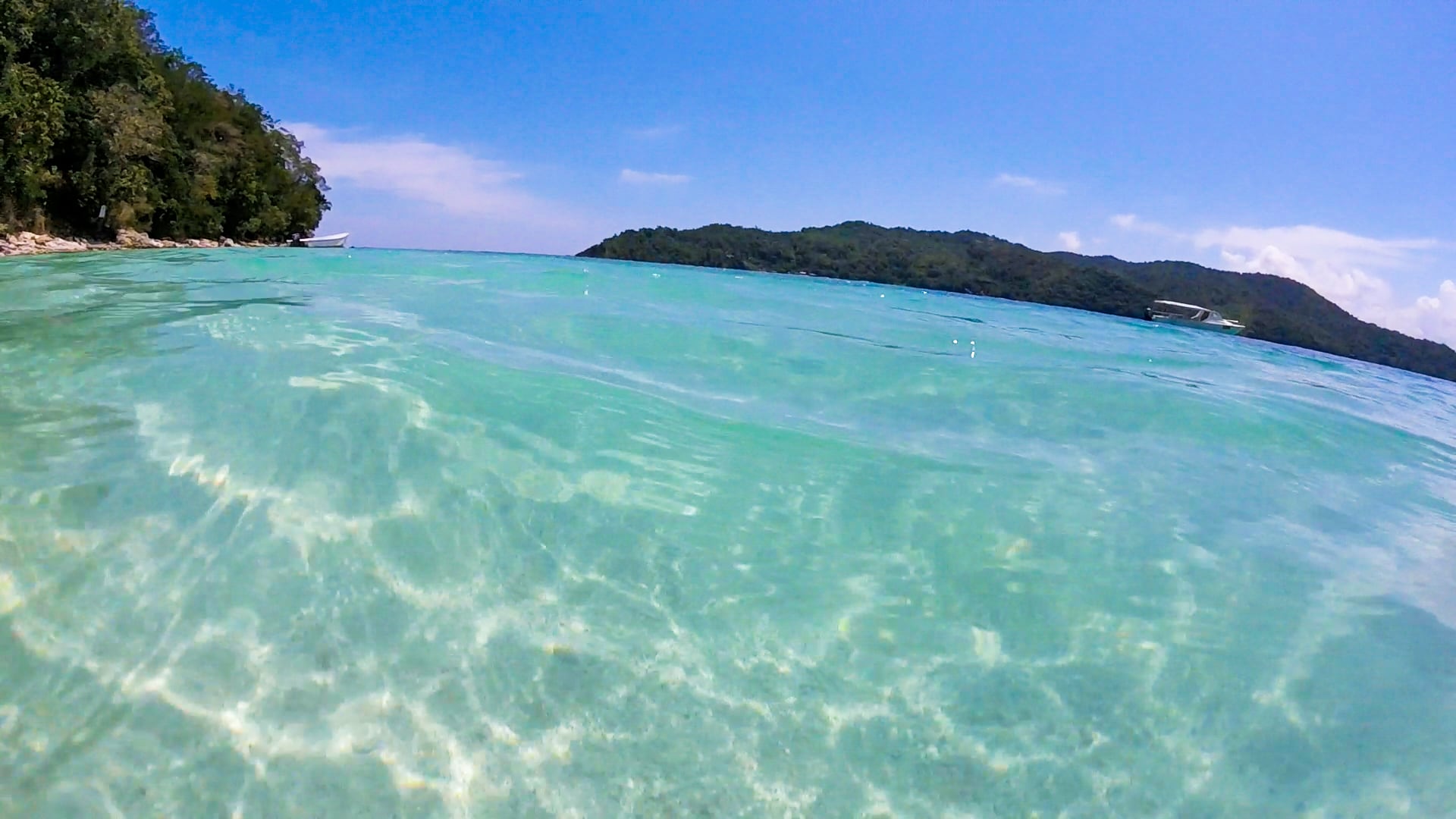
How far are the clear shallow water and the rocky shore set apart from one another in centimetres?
2011

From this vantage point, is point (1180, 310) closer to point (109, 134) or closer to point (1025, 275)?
point (1025, 275)

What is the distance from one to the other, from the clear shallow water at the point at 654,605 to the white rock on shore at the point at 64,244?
20075 mm

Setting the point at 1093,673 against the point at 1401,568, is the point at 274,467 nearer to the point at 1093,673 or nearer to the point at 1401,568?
the point at 1093,673

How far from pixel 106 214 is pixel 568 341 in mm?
28031

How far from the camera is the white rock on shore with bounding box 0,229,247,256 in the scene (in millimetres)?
22219

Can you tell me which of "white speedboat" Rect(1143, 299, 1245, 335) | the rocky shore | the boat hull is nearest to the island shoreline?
the rocky shore

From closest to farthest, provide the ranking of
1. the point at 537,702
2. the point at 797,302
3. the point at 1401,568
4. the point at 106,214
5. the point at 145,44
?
the point at 537,702 → the point at 1401,568 → the point at 797,302 → the point at 106,214 → the point at 145,44

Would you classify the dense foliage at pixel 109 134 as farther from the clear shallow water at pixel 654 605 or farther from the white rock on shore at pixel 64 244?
the clear shallow water at pixel 654 605

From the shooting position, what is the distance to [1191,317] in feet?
146

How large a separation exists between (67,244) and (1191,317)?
51.5 m

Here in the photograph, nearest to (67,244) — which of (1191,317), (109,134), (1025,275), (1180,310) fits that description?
(109,134)

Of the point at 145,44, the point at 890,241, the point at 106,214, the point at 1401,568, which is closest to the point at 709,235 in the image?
the point at 890,241

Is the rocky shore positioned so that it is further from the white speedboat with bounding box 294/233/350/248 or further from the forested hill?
the forested hill

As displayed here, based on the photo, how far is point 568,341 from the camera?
9.83 metres
